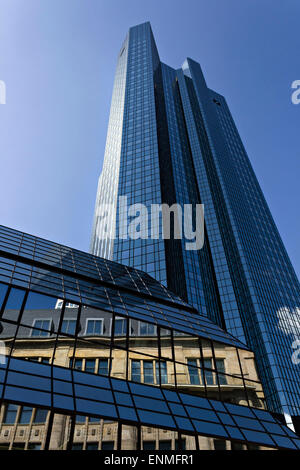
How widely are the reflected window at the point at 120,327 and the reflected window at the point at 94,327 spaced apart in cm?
109

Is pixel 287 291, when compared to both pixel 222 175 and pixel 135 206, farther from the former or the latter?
pixel 135 206

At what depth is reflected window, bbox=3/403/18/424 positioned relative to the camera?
1479cm

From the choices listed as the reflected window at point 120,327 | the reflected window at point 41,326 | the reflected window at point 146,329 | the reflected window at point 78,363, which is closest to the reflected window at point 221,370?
the reflected window at point 146,329

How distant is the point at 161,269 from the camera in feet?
290

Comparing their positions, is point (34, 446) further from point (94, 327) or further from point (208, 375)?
point (208, 375)

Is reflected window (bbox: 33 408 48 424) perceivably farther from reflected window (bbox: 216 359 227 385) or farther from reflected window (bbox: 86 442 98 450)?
reflected window (bbox: 216 359 227 385)

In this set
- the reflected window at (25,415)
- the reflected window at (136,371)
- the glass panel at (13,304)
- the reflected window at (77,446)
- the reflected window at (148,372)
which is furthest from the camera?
the reflected window at (148,372)

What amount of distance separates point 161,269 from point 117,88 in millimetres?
107836

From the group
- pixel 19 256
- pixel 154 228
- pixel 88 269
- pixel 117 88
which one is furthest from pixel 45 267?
pixel 117 88

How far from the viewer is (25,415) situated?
15195 mm

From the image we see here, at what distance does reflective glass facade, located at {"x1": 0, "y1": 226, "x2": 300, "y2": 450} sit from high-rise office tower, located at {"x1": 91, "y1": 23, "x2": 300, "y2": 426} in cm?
6021

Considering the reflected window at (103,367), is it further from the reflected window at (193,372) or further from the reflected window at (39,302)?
the reflected window at (193,372)

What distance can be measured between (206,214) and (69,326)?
408ft

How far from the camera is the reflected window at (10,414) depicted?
14789 mm
